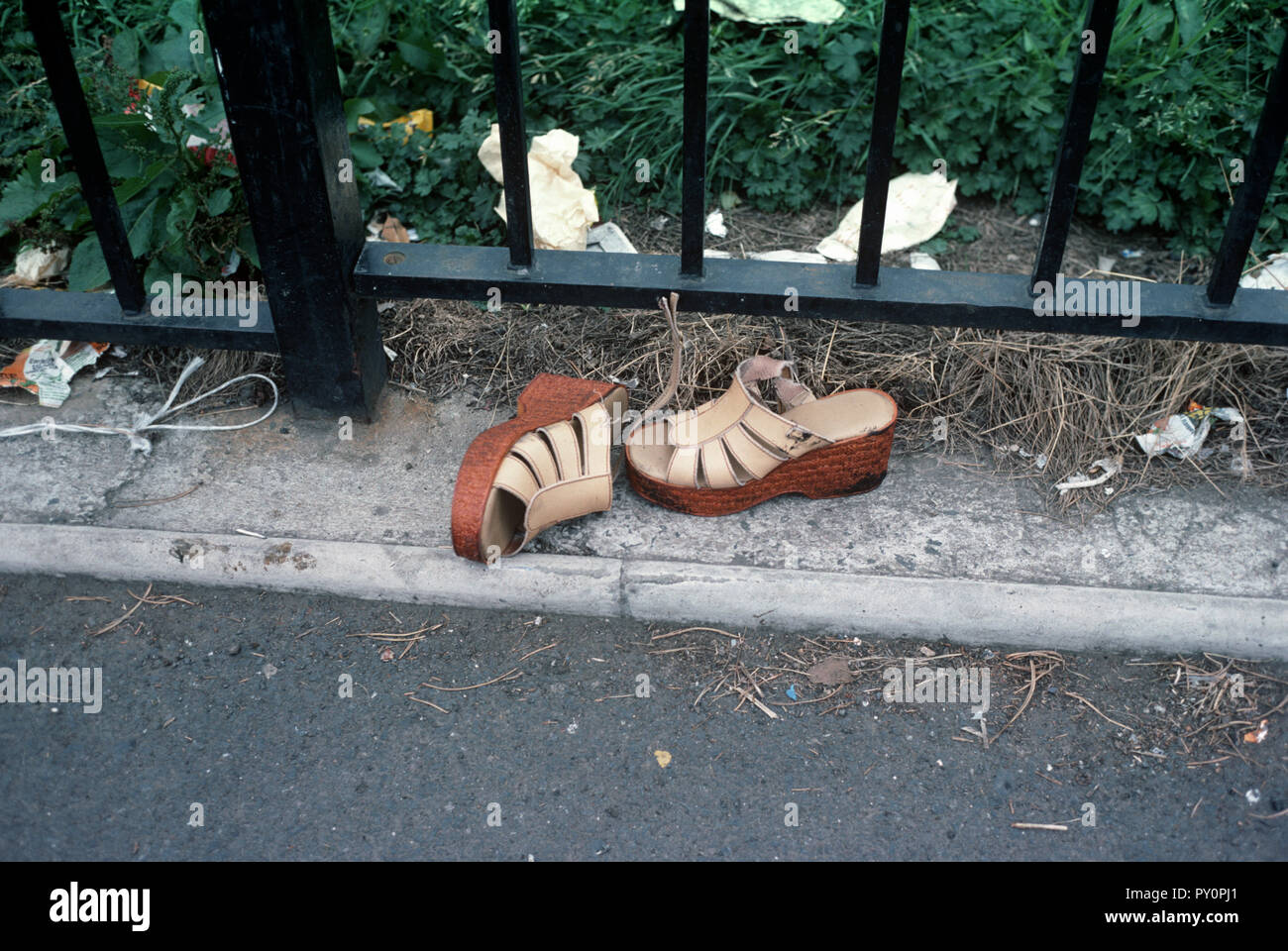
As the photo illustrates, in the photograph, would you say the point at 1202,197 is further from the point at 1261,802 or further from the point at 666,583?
the point at 666,583

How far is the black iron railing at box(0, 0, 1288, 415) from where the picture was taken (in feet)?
6.18

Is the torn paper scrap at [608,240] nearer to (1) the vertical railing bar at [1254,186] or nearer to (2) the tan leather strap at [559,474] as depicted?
(2) the tan leather strap at [559,474]

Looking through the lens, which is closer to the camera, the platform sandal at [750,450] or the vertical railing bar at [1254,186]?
the vertical railing bar at [1254,186]

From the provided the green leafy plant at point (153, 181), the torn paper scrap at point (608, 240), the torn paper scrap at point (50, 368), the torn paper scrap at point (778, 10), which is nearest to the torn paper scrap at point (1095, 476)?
the torn paper scrap at point (608, 240)

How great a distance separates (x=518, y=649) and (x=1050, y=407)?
4.53 feet

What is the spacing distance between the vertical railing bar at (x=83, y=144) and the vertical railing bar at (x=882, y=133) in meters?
1.52

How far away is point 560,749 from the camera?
1.97 metres

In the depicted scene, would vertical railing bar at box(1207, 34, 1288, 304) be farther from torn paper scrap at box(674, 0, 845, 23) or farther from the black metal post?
the black metal post

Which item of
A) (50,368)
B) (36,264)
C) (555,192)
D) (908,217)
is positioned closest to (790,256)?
(908,217)

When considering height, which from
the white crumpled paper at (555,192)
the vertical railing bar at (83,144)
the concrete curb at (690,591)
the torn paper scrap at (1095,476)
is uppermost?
the vertical railing bar at (83,144)

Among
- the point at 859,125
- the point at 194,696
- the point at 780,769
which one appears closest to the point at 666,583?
the point at 780,769

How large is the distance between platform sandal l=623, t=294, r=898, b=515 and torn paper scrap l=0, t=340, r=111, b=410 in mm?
1444

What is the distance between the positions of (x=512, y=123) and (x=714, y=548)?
0.96 m

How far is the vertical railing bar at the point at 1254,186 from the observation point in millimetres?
1819
